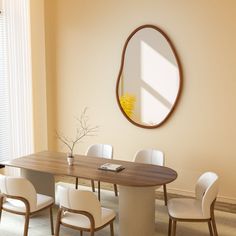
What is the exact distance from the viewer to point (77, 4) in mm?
5219

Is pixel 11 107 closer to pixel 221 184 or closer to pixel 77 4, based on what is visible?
pixel 77 4

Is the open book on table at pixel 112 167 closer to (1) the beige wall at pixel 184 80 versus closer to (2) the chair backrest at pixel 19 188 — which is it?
(2) the chair backrest at pixel 19 188

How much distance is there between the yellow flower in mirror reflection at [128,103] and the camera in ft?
16.2

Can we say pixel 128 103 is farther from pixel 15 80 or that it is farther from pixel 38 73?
pixel 15 80

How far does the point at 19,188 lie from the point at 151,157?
165 cm

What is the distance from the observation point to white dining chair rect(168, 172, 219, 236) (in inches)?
125

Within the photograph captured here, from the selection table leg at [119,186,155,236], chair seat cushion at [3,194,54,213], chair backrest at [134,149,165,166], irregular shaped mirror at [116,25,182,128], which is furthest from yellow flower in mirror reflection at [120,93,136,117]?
chair seat cushion at [3,194,54,213]

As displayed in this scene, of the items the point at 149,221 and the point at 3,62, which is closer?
the point at 149,221

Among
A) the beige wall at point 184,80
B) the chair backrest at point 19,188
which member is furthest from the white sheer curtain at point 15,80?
the chair backrest at point 19,188

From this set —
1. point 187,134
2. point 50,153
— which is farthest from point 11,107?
point 187,134

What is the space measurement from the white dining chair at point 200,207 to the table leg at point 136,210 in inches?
8.6

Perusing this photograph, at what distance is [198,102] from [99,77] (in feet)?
4.86

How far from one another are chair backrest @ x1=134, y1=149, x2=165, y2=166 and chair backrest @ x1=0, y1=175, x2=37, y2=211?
4.62 feet

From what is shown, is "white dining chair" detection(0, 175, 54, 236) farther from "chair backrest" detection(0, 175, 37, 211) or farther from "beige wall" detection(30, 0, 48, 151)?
"beige wall" detection(30, 0, 48, 151)
